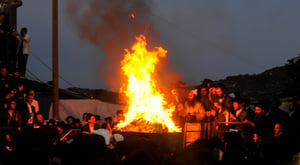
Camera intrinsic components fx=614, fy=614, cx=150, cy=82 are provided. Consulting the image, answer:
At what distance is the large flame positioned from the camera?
14.4m

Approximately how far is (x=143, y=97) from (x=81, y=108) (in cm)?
643

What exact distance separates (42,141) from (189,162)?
432 cm

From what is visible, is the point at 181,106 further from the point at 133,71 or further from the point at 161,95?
the point at 133,71

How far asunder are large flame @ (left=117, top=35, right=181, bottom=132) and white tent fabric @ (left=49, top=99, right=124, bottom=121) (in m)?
4.91

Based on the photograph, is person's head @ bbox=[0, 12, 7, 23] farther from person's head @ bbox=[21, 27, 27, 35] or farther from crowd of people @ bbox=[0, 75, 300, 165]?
crowd of people @ bbox=[0, 75, 300, 165]

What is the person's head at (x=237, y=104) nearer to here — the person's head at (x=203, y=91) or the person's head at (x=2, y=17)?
the person's head at (x=203, y=91)

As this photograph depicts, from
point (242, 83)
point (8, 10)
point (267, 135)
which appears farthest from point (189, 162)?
point (242, 83)

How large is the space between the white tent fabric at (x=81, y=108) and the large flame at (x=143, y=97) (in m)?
4.91

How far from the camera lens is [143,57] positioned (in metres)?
16.4

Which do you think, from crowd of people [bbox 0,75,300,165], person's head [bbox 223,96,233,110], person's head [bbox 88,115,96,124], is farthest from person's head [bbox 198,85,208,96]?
person's head [bbox 88,115,96,124]

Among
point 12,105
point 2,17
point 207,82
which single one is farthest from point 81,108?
point 12,105

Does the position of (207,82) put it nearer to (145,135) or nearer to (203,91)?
(203,91)

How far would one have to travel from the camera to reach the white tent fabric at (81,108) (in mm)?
20656

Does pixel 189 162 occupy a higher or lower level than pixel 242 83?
lower
